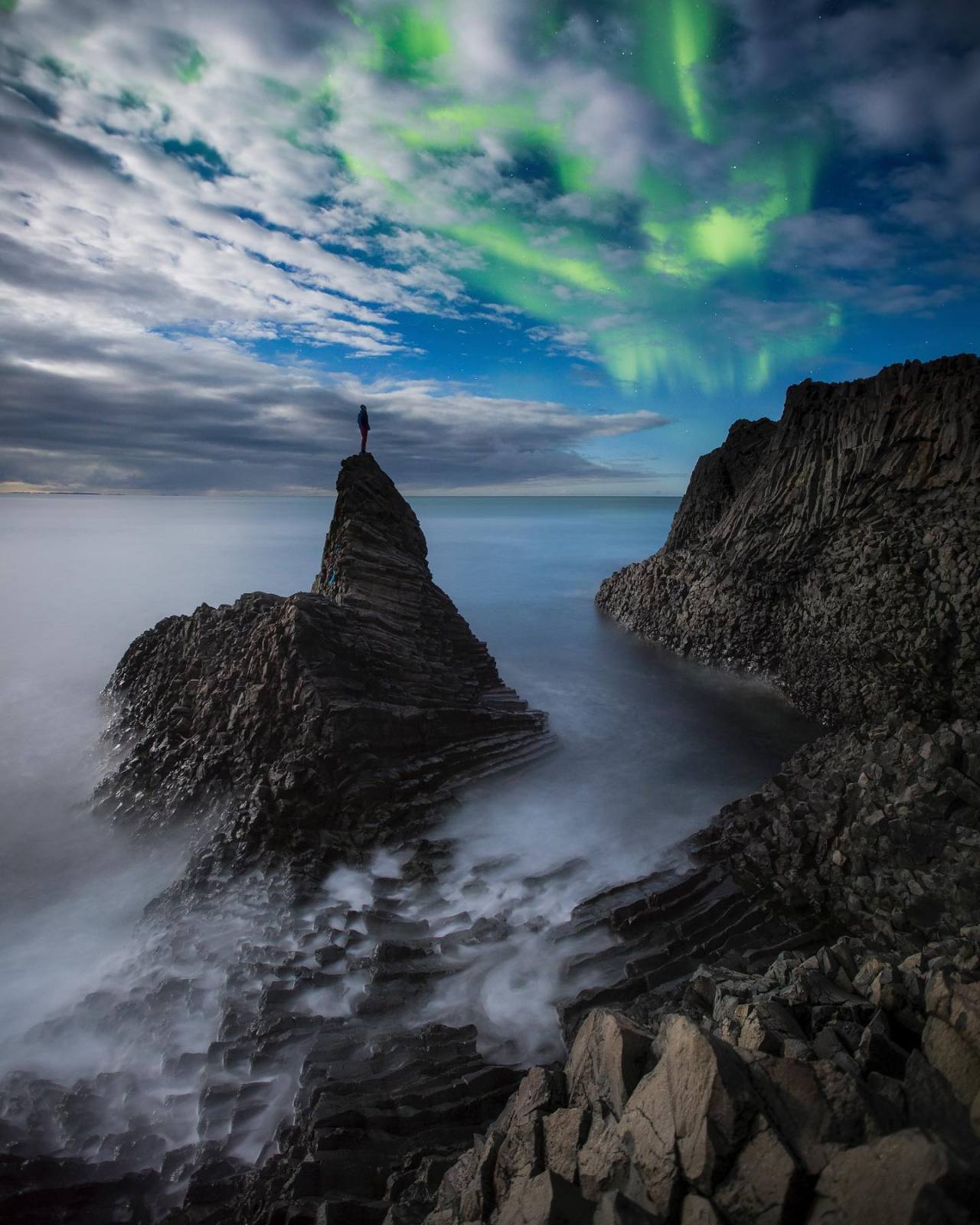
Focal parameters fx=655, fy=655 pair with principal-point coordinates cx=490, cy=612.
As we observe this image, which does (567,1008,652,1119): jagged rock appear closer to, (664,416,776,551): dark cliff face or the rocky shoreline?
the rocky shoreline

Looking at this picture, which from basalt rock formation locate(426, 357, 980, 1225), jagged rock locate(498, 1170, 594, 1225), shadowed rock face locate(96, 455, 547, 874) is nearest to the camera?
basalt rock formation locate(426, 357, 980, 1225)

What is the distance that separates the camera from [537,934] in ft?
33.7

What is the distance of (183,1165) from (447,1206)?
128 inches

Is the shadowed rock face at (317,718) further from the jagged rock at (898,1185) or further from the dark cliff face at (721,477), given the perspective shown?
the dark cliff face at (721,477)

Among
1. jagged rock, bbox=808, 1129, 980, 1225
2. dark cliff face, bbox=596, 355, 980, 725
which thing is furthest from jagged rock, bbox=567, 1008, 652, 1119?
dark cliff face, bbox=596, 355, 980, 725

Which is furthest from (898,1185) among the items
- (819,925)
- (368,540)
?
(368,540)

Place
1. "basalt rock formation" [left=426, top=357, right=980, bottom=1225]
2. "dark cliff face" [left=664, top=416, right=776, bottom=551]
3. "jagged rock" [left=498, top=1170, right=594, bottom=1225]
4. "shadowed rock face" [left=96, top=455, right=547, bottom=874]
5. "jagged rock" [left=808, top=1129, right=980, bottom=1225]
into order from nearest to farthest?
"jagged rock" [left=808, top=1129, right=980, bottom=1225]
"basalt rock formation" [left=426, top=357, right=980, bottom=1225]
"jagged rock" [left=498, top=1170, right=594, bottom=1225]
"shadowed rock face" [left=96, top=455, right=547, bottom=874]
"dark cliff face" [left=664, top=416, right=776, bottom=551]

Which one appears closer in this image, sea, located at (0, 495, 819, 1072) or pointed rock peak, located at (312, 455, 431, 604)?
sea, located at (0, 495, 819, 1072)

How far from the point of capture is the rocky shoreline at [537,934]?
4.39 metres

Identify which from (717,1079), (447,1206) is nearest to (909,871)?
(717,1079)

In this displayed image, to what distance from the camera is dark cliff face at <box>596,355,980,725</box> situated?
53.8 ft

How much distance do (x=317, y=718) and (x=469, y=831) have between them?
3.89 m

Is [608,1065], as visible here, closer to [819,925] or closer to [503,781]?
[819,925]

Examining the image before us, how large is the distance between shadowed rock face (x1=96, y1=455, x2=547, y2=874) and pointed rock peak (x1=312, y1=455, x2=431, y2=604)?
0.29ft
